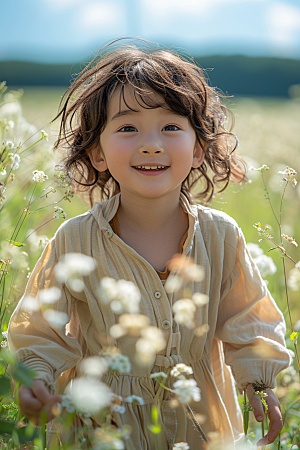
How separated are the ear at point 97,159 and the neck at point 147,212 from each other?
0.16m

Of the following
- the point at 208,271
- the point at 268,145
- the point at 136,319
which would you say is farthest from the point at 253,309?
the point at 268,145

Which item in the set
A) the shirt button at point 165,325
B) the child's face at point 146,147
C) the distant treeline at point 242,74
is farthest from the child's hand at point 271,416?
the distant treeline at point 242,74

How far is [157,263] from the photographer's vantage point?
5.53 feet

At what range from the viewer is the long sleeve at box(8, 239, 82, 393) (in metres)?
1.44

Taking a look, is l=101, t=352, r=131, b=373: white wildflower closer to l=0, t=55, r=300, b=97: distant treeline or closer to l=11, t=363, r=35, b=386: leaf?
l=11, t=363, r=35, b=386: leaf

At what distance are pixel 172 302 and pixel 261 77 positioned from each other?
22452 mm

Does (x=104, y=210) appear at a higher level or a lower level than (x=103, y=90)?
lower

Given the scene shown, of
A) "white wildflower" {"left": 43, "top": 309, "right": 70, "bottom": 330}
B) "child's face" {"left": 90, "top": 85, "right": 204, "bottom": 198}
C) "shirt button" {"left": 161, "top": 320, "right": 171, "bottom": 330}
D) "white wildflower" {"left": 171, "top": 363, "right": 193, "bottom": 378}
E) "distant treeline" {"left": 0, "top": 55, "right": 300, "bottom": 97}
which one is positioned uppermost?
"child's face" {"left": 90, "top": 85, "right": 204, "bottom": 198}

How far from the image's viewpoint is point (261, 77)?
72.6ft

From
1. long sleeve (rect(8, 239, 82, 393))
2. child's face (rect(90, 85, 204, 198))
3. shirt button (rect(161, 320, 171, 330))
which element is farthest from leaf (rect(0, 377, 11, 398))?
child's face (rect(90, 85, 204, 198))

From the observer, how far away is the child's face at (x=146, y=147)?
1.60 m

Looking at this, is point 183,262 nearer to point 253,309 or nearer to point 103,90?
point 253,309

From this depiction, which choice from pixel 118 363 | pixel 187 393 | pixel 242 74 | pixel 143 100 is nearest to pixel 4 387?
pixel 118 363

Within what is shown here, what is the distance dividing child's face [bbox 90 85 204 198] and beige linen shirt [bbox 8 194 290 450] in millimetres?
189
